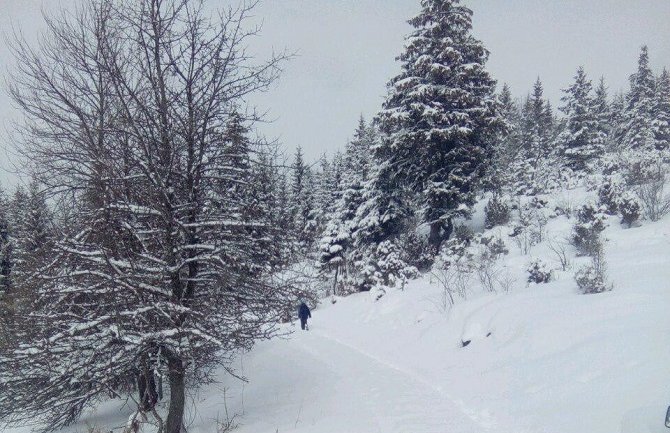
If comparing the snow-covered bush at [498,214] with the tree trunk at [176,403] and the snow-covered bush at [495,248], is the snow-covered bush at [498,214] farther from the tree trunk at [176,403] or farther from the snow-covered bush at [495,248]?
the tree trunk at [176,403]

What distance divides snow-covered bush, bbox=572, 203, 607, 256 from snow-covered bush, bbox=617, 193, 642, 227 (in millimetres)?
641

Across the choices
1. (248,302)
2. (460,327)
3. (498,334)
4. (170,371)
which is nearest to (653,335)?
(498,334)

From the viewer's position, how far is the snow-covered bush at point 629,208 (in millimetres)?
13548

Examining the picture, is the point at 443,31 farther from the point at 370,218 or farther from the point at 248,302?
the point at 248,302

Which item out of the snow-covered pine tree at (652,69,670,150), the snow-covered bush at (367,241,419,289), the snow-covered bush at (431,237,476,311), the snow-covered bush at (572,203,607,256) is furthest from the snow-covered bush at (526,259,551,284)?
the snow-covered pine tree at (652,69,670,150)

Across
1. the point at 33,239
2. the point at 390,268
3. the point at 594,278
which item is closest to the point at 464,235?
the point at 390,268

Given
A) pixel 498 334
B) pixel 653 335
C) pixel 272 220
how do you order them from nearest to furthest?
pixel 653 335 → pixel 272 220 → pixel 498 334

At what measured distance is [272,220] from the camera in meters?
8.11

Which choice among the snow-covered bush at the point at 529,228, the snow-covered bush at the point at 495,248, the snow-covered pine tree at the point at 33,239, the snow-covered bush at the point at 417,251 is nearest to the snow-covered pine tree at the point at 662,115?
the snow-covered bush at the point at 529,228

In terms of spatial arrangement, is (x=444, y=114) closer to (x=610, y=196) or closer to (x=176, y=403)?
(x=610, y=196)

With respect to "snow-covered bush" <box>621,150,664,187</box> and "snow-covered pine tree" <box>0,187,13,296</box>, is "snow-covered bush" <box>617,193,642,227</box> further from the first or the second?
"snow-covered pine tree" <box>0,187,13,296</box>

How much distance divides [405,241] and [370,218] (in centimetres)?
297

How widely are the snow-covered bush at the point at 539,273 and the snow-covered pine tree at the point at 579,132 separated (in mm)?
22524

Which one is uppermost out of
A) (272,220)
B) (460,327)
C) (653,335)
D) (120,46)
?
(120,46)
